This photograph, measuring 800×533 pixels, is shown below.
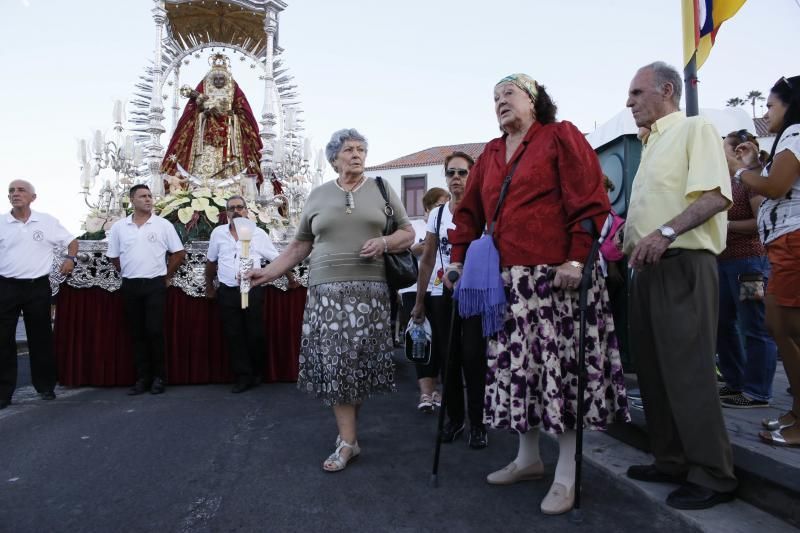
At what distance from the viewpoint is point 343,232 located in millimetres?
2740

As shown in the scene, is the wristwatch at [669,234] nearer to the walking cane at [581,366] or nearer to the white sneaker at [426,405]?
the walking cane at [581,366]

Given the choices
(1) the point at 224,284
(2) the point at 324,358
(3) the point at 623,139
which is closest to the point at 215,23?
(1) the point at 224,284

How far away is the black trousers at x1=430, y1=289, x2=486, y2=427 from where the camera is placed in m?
2.76

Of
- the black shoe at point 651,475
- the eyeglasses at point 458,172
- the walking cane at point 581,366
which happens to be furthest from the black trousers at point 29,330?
the black shoe at point 651,475

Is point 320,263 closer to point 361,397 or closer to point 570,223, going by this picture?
point 361,397

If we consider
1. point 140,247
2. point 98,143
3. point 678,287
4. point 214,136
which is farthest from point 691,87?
point 214,136

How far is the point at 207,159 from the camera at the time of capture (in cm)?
763

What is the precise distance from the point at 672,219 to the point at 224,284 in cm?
390

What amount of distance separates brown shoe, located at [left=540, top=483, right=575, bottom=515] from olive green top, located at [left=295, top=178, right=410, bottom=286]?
136 centimetres

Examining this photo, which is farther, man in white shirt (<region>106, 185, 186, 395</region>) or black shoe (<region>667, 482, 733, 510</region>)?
man in white shirt (<region>106, 185, 186, 395</region>)

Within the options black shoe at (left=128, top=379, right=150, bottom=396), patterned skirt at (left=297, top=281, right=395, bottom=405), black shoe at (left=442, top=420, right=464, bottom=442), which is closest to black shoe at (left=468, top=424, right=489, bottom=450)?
black shoe at (left=442, top=420, right=464, bottom=442)

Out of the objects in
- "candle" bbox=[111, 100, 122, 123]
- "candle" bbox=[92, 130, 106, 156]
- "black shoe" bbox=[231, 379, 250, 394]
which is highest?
"candle" bbox=[111, 100, 122, 123]

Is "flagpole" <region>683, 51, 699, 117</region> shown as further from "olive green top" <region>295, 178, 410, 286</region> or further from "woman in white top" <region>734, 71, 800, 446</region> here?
"olive green top" <region>295, 178, 410, 286</region>

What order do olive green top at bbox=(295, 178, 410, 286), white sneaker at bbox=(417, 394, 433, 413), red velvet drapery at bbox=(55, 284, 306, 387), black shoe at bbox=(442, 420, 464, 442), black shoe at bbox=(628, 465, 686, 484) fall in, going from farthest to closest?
1. red velvet drapery at bbox=(55, 284, 306, 387)
2. white sneaker at bbox=(417, 394, 433, 413)
3. black shoe at bbox=(442, 420, 464, 442)
4. olive green top at bbox=(295, 178, 410, 286)
5. black shoe at bbox=(628, 465, 686, 484)
